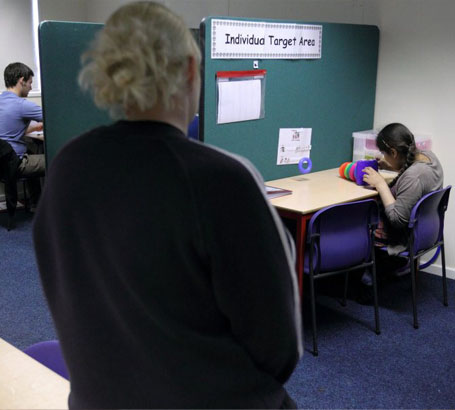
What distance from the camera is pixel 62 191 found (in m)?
0.83

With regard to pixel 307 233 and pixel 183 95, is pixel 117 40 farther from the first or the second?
pixel 307 233

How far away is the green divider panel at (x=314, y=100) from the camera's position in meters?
2.84

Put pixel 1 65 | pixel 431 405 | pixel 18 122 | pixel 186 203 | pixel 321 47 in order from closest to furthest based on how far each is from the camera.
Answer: pixel 186 203 → pixel 431 405 → pixel 321 47 → pixel 18 122 → pixel 1 65

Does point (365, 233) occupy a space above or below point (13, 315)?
above

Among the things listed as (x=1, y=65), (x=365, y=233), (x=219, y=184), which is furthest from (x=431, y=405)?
(x=1, y=65)

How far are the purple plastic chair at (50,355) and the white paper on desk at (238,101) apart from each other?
1.66m

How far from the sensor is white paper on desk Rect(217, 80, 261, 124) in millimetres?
2812

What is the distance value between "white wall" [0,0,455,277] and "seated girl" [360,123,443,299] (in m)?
0.62

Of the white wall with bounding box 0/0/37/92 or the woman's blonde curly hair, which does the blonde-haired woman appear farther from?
the white wall with bounding box 0/0/37/92

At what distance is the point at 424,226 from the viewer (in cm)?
296

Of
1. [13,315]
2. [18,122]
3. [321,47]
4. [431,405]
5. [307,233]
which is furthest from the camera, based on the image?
[18,122]

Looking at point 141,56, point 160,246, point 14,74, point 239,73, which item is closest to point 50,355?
point 160,246

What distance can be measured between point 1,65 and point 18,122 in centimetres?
99

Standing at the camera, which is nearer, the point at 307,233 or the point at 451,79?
the point at 307,233
